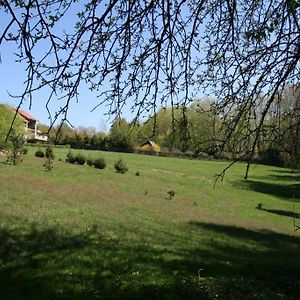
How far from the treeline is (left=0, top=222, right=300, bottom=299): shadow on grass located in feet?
7.69

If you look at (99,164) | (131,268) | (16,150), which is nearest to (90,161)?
(99,164)

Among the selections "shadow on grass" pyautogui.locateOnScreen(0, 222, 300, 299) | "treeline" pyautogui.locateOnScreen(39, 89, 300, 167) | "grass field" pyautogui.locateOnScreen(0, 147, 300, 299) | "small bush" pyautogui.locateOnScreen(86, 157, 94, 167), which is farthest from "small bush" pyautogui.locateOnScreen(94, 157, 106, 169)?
"treeline" pyautogui.locateOnScreen(39, 89, 300, 167)

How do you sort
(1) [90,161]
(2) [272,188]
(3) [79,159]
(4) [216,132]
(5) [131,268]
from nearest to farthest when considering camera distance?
1. (4) [216,132]
2. (5) [131,268]
3. (3) [79,159]
4. (1) [90,161]
5. (2) [272,188]

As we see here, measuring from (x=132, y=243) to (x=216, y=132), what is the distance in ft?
20.5

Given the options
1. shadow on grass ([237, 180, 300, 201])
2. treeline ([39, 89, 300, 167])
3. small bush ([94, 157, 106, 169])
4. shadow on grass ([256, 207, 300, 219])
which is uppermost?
treeline ([39, 89, 300, 167])

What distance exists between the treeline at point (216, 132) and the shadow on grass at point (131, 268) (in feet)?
7.69

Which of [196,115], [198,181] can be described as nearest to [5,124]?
[198,181]

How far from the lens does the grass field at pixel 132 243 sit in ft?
25.4

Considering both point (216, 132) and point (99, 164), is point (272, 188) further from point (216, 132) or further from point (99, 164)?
point (216, 132)

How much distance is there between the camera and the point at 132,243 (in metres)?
12.5

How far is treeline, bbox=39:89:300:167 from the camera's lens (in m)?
5.60

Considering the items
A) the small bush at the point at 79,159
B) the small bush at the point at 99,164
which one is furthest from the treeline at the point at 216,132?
the small bush at the point at 79,159

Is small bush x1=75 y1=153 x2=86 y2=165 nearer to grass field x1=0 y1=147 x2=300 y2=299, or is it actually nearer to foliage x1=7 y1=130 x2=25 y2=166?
foliage x1=7 y1=130 x2=25 y2=166

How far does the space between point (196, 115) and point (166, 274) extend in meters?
3.40
